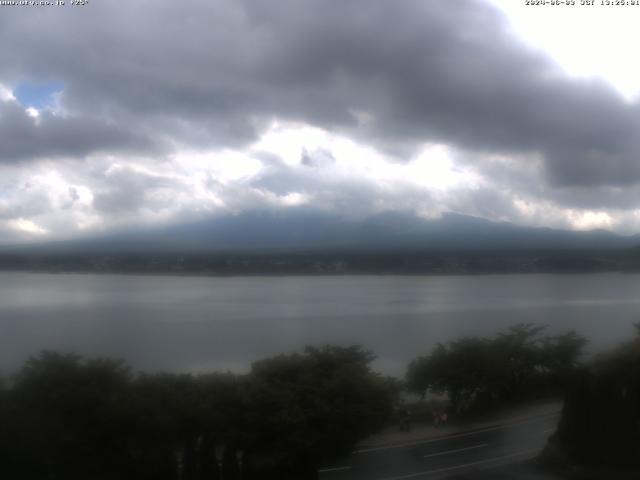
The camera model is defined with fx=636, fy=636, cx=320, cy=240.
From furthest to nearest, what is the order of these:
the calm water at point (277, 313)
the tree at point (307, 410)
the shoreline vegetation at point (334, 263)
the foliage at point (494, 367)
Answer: the shoreline vegetation at point (334, 263) < the calm water at point (277, 313) < the foliage at point (494, 367) < the tree at point (307, 410)

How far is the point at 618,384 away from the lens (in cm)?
958

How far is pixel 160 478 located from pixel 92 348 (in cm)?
375

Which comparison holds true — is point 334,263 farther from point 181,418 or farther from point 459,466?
point 181,418

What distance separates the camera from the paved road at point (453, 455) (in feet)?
30.7

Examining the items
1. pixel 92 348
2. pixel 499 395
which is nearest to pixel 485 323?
pixel 499 395

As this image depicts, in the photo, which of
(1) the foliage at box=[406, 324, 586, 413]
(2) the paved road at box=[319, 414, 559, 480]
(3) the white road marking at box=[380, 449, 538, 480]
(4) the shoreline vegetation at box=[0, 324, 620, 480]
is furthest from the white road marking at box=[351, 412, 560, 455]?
(3) the white road marking at box=[380, 449, 538, 480]

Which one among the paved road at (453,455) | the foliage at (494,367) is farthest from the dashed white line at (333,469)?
the foliage at (494,367)

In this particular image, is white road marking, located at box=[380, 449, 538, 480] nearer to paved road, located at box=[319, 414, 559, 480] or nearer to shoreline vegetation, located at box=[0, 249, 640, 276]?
paved road, located at box=[319, 414, 559, 480]

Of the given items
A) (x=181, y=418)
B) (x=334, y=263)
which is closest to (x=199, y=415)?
(x=181, y=418)

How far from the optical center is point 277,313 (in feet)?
70.9

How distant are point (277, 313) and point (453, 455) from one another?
480 inches

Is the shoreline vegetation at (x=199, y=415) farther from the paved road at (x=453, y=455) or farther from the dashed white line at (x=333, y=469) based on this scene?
the paved road at (x=453, y=455)

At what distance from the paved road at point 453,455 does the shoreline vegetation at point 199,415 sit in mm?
395

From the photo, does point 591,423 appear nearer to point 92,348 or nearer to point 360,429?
point 360,429
